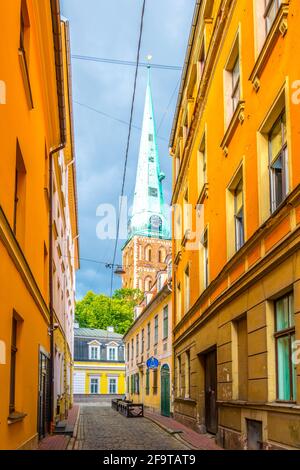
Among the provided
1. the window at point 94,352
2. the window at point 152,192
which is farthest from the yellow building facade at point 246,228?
the window at point 152,192

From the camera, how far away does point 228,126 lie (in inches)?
527

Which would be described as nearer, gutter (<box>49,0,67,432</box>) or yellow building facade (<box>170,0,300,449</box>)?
yellow building facade (<box>170,0,300,449</box>)

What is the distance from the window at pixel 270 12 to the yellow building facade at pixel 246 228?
0.02m

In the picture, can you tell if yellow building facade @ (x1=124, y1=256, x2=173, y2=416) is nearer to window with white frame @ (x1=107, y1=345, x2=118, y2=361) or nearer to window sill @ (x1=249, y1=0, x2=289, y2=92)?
window sill @ (x1=249, y1=0, x2=289, y2=92)

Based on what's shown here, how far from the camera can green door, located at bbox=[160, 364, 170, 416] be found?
26.7 metres

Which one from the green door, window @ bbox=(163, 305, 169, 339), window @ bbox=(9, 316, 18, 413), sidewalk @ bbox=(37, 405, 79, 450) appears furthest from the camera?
window @ bbox=(163, 305, 169, 339)

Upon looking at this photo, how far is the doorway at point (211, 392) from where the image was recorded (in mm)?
15625

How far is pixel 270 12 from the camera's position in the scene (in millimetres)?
10969

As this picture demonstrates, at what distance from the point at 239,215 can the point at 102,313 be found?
212 feet

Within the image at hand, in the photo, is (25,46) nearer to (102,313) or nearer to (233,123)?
(233,123)

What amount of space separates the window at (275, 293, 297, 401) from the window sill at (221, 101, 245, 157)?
13.8 ft

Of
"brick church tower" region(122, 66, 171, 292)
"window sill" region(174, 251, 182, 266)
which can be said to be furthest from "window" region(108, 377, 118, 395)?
"window sill" region(174, 251, 182, 266)

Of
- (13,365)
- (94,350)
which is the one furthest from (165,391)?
(94,350)

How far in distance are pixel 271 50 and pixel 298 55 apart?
4.80 ft
